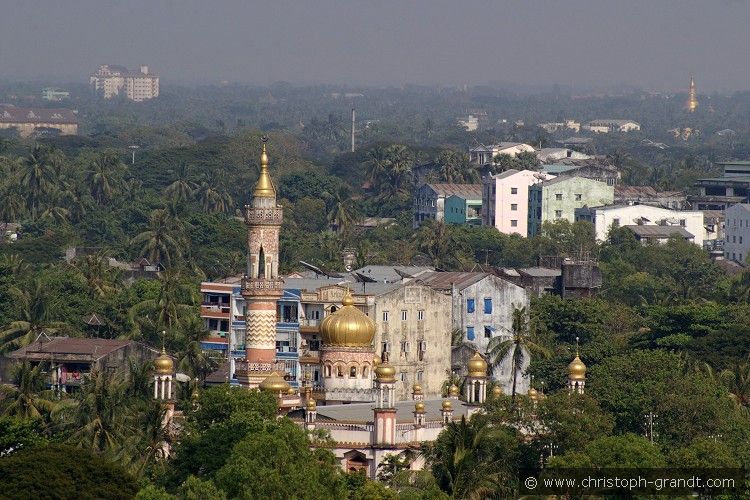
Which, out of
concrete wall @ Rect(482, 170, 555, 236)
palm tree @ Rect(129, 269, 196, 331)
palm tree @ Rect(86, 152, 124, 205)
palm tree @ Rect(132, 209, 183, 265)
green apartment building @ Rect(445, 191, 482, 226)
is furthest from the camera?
palm tree @ Rect(86, 152, 124, 205)

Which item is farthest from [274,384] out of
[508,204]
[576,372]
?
[508,204]

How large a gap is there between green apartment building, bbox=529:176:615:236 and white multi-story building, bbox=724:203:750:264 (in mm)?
9607

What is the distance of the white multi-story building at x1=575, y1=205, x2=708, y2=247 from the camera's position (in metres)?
129

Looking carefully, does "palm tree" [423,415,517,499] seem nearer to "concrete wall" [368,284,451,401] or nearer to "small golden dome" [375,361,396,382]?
"small golden dome" [375,361,396,382]

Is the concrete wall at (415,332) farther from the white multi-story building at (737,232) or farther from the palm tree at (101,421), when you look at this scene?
the white multi-story building at (737,232)

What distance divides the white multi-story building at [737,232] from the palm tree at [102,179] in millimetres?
40826

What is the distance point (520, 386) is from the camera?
7906cm

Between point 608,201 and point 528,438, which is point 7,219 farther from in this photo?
point 528,438

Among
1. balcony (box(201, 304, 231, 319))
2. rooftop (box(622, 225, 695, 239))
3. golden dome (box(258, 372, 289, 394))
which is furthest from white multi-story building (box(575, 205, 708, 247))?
golden dome (box(258, 372, 289, 394))

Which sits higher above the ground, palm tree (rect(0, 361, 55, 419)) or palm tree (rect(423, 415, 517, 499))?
palm tree (rect(423, 415, 517, 499))

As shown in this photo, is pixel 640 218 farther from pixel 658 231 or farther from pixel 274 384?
pixel 274 384

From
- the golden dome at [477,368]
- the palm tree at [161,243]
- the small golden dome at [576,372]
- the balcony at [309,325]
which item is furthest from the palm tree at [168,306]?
the small golden dome at [576,372]

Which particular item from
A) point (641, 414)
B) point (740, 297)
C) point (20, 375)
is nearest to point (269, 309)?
point (20, 375)

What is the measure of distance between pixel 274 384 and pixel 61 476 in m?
9.73
